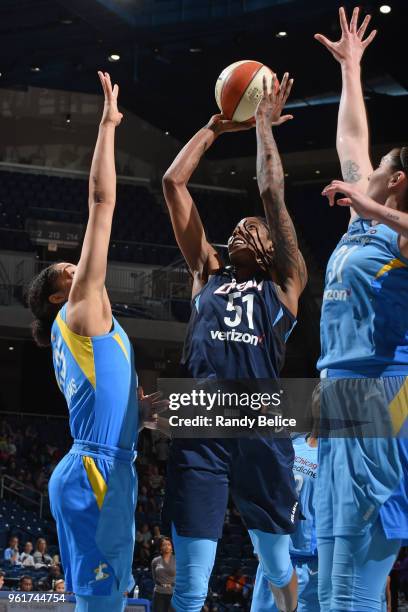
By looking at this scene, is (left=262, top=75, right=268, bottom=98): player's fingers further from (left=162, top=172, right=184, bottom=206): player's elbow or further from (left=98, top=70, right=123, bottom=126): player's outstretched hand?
(left=98, top=70, right=123, bottom=126): player's outstretched hand

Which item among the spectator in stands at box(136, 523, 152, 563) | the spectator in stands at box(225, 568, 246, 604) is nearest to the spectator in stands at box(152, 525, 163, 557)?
the spectator in stands at box(136, 523, 152, 563)

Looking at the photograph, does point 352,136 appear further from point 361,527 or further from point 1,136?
point 1,136

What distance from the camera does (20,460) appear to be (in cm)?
1980

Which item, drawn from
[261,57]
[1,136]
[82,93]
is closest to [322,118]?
[261,57]

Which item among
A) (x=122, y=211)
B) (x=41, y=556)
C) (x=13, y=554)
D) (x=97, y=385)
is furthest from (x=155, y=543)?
(x=97, y=385)

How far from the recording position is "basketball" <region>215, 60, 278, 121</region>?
489 centimetres

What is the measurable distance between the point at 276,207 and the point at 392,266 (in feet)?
3.18

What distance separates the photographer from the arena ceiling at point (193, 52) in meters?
17.5

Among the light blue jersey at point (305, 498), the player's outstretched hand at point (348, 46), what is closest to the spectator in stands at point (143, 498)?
the light blue jersey at point (305, 498)

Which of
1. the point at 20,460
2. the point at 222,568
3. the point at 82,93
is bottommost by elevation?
the point at 222,568

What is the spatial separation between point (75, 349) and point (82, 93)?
840 inches

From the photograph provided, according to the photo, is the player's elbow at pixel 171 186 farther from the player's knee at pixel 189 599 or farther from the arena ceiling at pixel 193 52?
the arena ceiling at pixel 193 52

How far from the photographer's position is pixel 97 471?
390 cm

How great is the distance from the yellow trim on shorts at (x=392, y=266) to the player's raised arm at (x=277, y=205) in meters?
0.93
